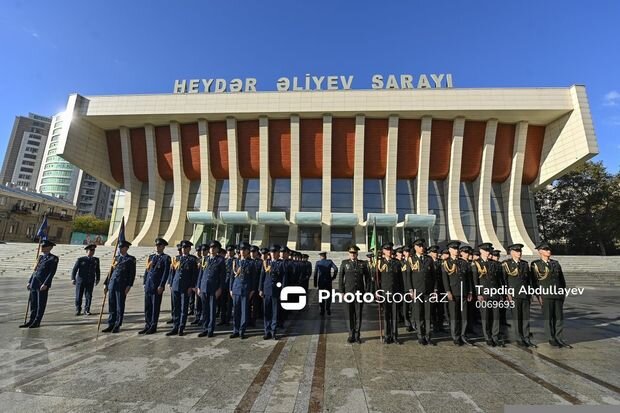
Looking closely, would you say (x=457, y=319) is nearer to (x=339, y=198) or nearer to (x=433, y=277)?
(x=433, y=277)

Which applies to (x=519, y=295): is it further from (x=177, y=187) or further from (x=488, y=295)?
(x=177, y=187)

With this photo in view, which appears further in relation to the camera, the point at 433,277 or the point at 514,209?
the point at 514,209

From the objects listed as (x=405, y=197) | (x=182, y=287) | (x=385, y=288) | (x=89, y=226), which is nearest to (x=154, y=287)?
(x=182, y=287)

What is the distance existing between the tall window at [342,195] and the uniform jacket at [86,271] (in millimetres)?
24271

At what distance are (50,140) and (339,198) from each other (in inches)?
4375

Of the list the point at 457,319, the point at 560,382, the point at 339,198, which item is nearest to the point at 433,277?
the point at 457,319

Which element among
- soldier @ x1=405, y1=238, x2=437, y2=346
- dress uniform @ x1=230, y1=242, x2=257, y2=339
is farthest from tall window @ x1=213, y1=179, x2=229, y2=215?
soldier @ x1=405, y1=238, x2=437, y2=346

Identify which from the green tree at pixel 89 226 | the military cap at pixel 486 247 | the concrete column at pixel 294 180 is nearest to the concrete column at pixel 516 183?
the concrete column at pixel 294 180

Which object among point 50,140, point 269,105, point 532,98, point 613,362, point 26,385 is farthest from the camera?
point 50,140

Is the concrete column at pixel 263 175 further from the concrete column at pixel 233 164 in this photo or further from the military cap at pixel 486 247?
the military cap at pixel 486 247

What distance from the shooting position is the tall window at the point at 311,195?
1277 inches

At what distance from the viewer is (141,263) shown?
2348cm

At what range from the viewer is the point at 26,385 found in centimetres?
399

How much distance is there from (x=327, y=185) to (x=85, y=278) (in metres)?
23.8
